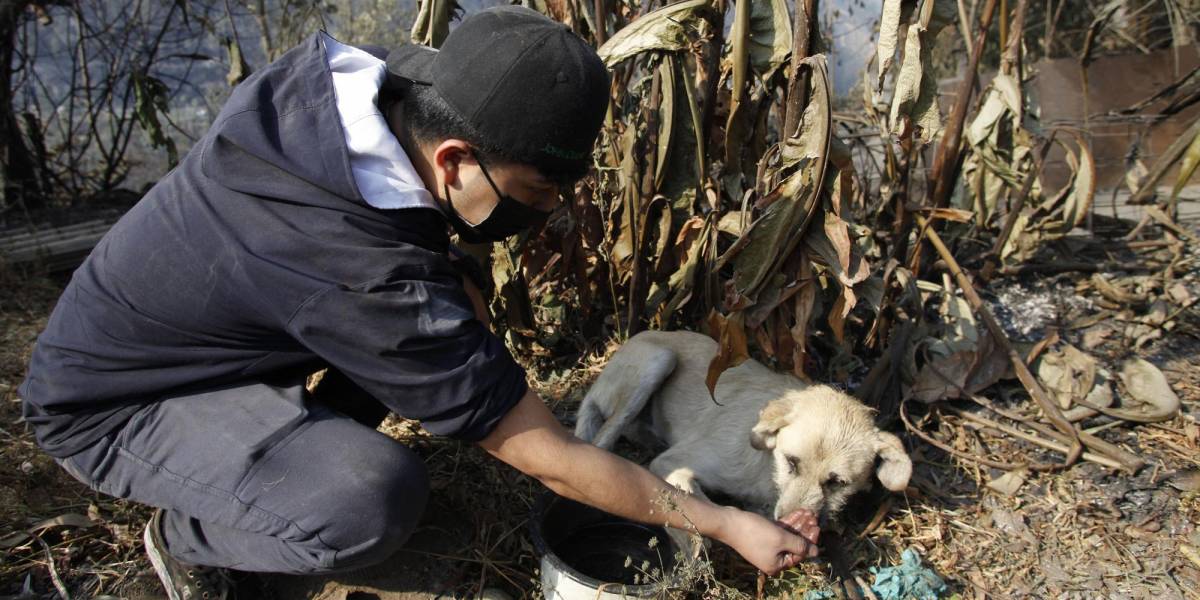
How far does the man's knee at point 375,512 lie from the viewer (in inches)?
89.9

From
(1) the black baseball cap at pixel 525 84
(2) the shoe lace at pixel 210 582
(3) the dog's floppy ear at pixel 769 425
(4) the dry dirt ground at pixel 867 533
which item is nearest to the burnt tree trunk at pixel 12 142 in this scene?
(4) the dry dirt ground at pixel 867 533

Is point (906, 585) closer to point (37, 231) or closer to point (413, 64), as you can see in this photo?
point (413, 64)

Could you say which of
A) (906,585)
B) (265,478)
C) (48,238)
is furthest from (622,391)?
(48,238)

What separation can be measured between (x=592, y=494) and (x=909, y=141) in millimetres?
2304

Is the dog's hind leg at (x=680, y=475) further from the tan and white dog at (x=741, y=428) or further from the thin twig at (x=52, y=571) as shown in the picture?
the thin twig at (x=52, y=571)

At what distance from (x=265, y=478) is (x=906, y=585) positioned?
2076 millimetres

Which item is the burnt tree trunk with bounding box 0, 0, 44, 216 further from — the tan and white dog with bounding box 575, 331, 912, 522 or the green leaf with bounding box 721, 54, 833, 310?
the green leaf with bounding box 721, 54, 833, 310

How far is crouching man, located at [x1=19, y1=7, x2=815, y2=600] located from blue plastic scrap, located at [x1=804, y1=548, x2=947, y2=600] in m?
0.57

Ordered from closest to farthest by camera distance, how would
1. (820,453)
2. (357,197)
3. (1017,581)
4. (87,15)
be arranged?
1. (357,197)
2. (1017,581)
3. (820,453)
4. (87,15)

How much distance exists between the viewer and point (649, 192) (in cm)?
360

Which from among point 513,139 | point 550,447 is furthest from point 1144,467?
point 513,139

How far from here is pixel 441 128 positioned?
2.14 metres

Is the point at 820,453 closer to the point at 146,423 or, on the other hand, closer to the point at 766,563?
the point at 766,563

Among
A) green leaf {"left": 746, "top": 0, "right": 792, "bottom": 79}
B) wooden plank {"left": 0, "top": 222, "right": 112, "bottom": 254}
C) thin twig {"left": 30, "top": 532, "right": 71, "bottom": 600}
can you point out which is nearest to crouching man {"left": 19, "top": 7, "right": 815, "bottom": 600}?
thin twig {"left": 30, "top": 532, "right": 71, "bottom": 600}
